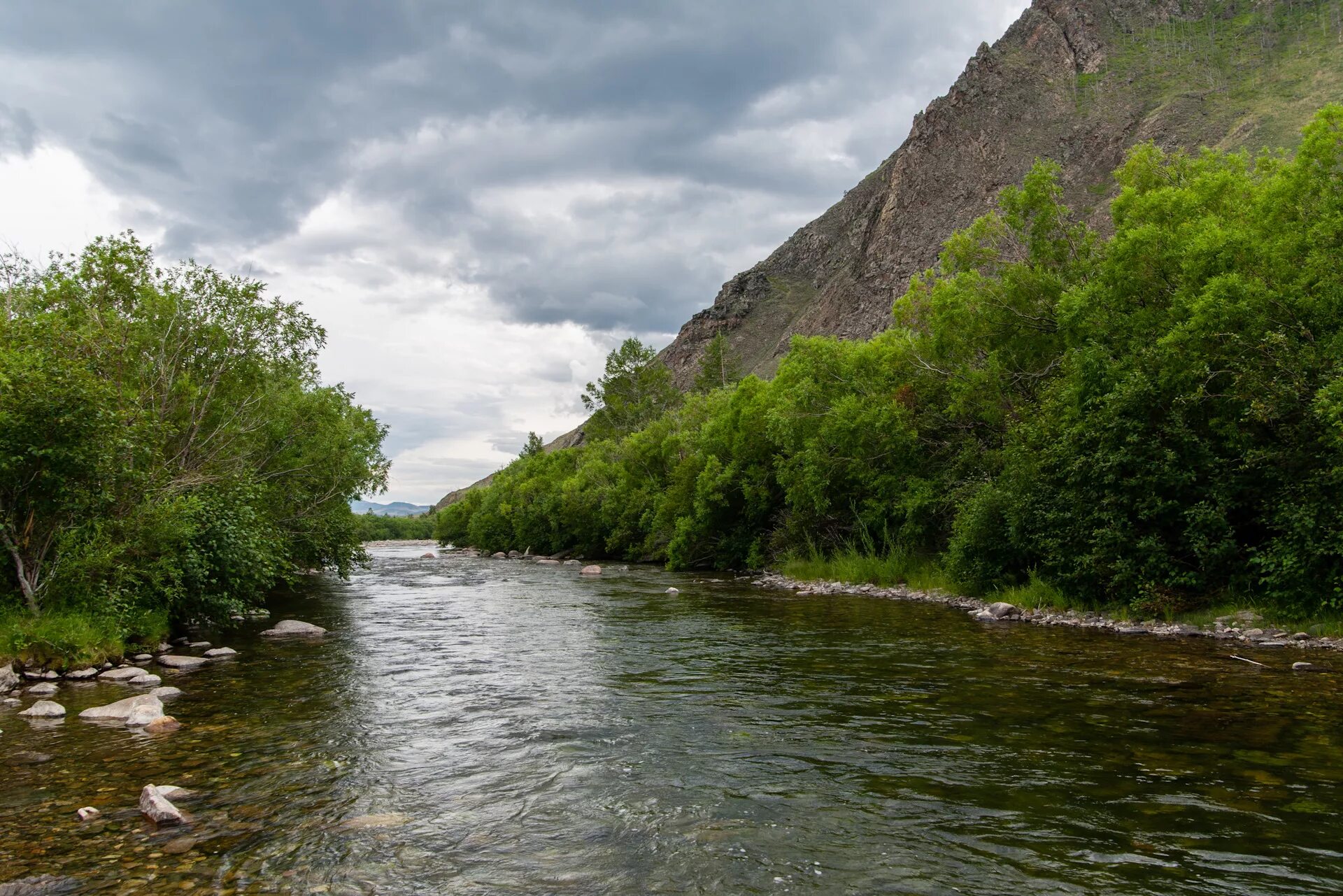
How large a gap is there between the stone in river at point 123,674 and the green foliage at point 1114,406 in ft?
78.9

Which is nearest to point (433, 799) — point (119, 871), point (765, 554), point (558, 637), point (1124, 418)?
point (119, 871)

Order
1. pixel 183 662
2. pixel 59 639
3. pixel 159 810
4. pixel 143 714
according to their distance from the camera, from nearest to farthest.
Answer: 1. pixel 159 810
2. pixel 143 714
3. pixel 59 639
4. pixel 183 662

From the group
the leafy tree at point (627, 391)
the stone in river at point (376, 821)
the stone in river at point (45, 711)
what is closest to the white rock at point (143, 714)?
the stone in river at point (45, 711)

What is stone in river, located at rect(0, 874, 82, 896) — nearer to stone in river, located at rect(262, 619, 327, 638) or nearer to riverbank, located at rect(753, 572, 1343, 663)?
stone in river, located at rect(262, 619, 327, 638)

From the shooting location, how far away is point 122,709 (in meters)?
13.4

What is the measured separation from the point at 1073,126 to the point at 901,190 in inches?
1310

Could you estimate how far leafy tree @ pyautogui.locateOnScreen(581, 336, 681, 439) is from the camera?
112 metres

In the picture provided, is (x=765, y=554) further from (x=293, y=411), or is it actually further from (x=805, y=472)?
(x=293, y=411)

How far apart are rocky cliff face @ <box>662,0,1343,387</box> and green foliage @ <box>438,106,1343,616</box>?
313ft

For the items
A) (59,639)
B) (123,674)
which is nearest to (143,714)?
(123,674)

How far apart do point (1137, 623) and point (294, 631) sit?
2446 centimetres

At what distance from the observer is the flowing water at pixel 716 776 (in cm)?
732

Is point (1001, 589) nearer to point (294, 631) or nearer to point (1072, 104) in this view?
point (294, 631)

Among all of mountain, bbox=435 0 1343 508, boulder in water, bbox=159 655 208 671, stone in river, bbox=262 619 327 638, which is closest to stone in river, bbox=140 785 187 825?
boulder in water, bbox=159 655 208 671
